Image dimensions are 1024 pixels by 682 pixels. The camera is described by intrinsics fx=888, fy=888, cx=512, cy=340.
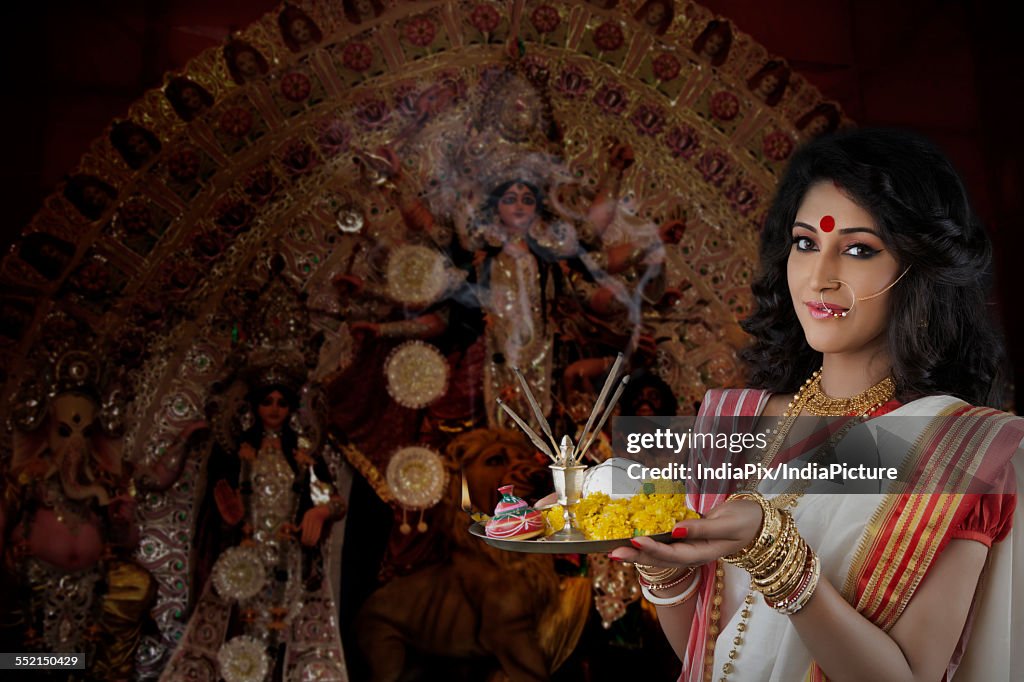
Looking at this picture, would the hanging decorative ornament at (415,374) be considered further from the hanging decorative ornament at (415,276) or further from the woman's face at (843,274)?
the woman's face at (843,274)

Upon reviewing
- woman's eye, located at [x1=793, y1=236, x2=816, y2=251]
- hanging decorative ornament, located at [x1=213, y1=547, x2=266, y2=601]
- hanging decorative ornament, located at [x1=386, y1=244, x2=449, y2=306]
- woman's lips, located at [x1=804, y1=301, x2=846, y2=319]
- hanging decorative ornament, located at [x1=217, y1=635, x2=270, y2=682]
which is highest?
hanging decorative ornament, located at [x1=386, y1=244, x2=449, y2=306]

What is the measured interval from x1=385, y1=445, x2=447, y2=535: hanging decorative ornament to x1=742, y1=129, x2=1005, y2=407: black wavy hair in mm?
2828

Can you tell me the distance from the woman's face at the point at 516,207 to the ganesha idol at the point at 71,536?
6.63 ft

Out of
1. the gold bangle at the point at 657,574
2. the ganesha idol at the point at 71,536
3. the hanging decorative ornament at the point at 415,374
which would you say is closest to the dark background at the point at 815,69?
the ganesha idol at the point at 71,536

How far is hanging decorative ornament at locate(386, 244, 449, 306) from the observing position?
4273 mm

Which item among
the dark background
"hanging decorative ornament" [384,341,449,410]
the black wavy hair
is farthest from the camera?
"hanging decorative ornament" [384,341,449,410]

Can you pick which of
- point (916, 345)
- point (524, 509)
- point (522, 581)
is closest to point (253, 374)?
point (522, 581)

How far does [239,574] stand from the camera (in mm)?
4027

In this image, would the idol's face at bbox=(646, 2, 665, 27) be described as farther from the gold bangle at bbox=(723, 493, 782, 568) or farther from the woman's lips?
the gold bangle at bbox=(723, 493, 782, 568)

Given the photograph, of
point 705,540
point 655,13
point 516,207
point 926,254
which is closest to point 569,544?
point 705,540

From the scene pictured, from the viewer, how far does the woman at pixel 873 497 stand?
55.2 inches

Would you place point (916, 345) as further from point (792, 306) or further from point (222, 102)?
point (222, 102)

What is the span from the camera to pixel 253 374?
4125mm

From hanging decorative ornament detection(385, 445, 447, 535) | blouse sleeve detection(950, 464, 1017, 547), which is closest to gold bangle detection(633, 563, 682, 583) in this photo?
blouse sleeve detection(950, 464, 1017, 547)
